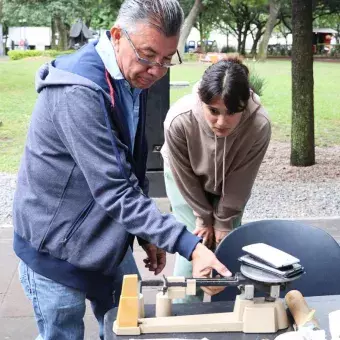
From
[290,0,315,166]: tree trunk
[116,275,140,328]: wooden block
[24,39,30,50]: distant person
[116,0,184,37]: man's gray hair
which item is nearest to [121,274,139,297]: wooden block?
[116,275,140,328]: wooden block

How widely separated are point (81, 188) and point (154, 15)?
22.9 inches

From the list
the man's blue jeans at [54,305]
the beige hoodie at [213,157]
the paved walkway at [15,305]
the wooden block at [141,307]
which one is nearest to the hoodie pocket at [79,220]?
the man's blue jeans at [54,305]

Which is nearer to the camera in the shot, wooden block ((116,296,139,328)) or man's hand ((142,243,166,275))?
wooden block ((116,296,139,328))

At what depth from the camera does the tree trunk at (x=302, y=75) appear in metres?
7.71

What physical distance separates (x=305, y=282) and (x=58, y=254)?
1.09m

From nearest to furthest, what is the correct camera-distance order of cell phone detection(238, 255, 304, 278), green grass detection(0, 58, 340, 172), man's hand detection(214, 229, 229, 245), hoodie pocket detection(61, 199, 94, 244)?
cell phone detection(238, 255, 304, 278) < hoodie pocket detection(61, 199, 94, 244) < man's hand detection(214, 229, 229, 245) < green grass detection(0, 58, 340, 172)

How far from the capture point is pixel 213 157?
9.58 ft

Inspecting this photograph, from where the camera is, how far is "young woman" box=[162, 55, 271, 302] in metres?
2.62

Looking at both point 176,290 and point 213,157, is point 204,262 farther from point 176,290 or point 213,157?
point 213,157

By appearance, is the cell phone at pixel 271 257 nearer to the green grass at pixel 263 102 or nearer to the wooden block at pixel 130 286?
the wooden block at pixel 130 286

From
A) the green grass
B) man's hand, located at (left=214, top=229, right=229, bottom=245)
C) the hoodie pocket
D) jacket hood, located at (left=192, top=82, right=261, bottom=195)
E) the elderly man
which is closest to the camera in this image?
the elderly man


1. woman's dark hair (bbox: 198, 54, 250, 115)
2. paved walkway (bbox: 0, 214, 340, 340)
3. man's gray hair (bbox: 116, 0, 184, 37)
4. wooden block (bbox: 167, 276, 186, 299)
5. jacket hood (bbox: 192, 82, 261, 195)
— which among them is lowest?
paved walkway (bbox: 0, 214, 340, 340)

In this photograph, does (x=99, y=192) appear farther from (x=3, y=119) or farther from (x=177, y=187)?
(x=3, y=119)

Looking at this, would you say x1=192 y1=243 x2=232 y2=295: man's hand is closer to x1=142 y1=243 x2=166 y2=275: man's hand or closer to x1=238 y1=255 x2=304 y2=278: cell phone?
x1=238 y1=255 x2=304 y2=278: cell phone
